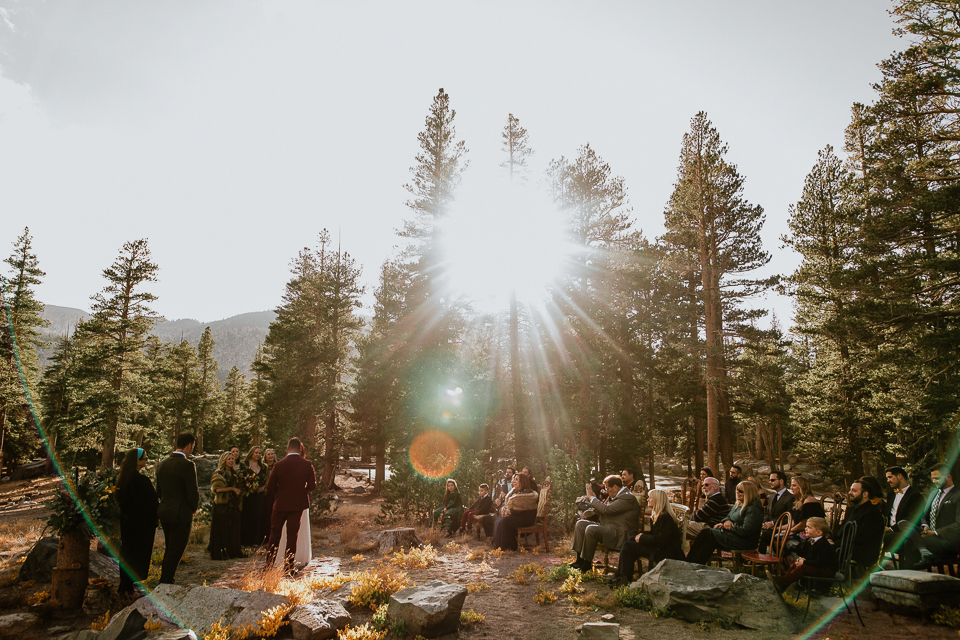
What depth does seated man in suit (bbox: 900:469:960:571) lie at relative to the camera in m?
6.74

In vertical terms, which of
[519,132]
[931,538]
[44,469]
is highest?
[519,132]

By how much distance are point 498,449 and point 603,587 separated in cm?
1467

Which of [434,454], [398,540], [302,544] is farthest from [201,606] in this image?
[434,454]

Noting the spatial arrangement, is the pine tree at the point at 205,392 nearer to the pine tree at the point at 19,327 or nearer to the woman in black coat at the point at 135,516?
the pine tree at the point at 19,327

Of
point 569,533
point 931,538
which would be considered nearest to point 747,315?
point 569,533

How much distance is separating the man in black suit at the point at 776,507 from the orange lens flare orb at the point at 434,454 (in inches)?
351

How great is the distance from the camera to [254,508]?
31.5 ft

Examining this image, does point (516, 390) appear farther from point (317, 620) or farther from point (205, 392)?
point (205, 392)

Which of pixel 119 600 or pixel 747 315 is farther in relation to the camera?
pixel 747 315

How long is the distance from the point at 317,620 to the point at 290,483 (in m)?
2.68

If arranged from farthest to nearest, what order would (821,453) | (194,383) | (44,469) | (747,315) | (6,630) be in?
(194,383) → (44,469) → (747,315) → (821,453) → (6,630)

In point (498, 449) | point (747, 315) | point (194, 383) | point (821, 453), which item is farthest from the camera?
point (194, 383)

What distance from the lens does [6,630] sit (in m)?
5.14

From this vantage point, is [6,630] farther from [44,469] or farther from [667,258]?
[44,469]
